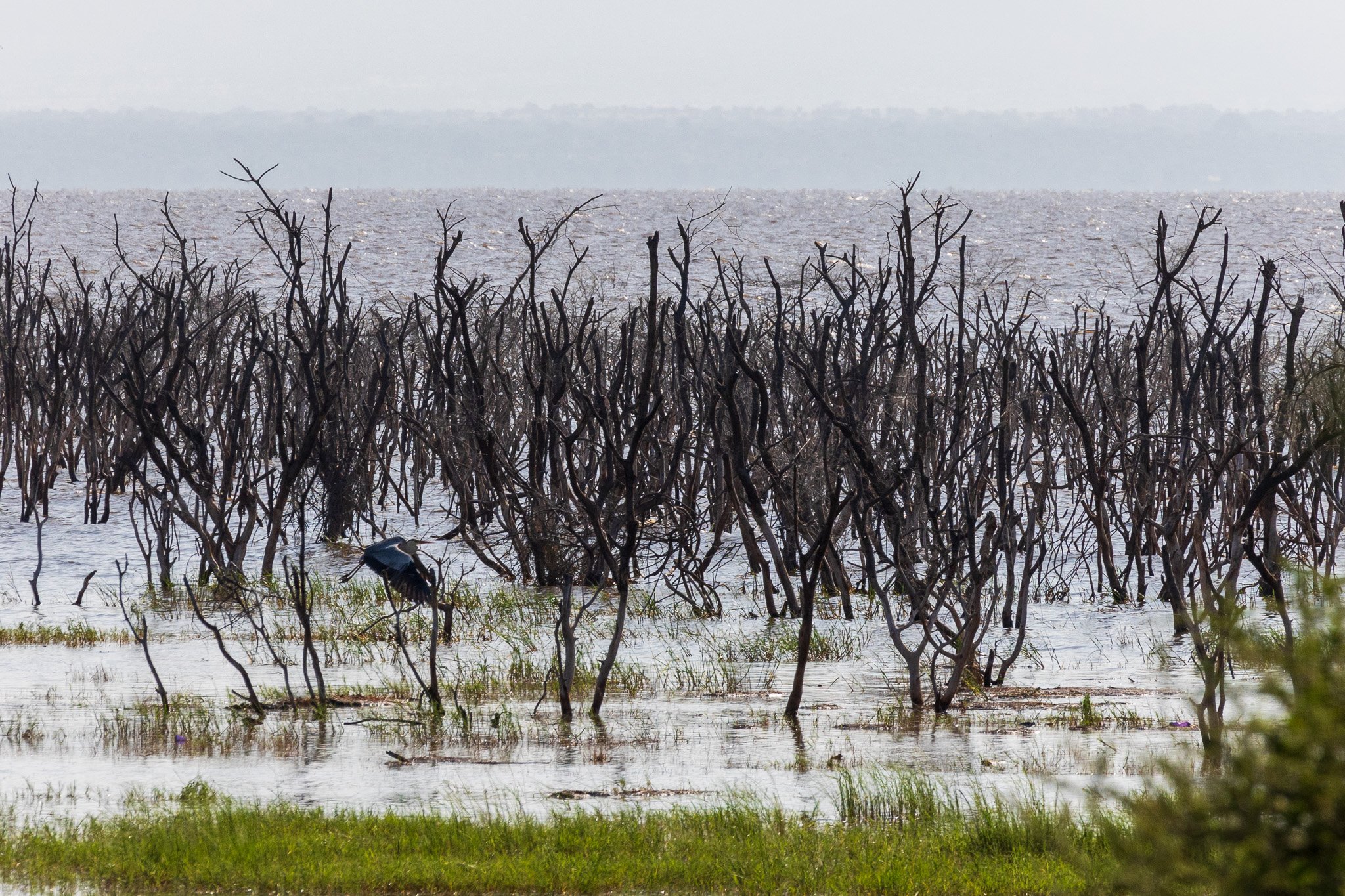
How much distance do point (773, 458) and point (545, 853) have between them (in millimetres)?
7195

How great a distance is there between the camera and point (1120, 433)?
32.6ft

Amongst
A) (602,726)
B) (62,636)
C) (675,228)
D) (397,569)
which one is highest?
(675,228)

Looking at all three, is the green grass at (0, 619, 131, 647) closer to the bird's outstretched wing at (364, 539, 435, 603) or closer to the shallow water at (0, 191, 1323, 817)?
the shallow water at (0, 191, 1323, 817)

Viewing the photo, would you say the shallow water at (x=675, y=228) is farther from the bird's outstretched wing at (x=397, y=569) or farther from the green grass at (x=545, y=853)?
the green grass at (x=545, y=853)

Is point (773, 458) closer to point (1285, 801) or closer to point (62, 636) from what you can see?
point (62, 636)

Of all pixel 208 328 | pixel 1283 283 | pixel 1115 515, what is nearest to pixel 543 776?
pixel 1115 515

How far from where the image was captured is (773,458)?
11328 millimetres

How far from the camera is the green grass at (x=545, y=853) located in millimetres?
4090

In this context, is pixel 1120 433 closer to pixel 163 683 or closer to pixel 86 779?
pixel 163 683

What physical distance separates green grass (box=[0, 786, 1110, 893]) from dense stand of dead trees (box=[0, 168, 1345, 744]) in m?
1.34

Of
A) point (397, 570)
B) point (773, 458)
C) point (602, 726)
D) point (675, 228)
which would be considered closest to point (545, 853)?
point (602, 726)

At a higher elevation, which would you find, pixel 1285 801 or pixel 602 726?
pixel 1285 801

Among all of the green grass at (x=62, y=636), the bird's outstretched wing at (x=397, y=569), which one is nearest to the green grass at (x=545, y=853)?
the bird's outstretched wing at (x=397, y=569)

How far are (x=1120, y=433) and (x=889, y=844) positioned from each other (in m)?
6.18
